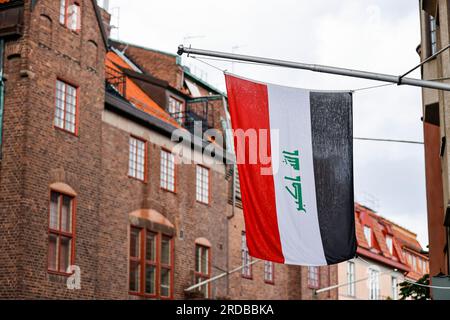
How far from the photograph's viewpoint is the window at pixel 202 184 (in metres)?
38.5

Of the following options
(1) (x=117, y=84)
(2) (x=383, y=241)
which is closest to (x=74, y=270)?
(1) (x=117, y=84)

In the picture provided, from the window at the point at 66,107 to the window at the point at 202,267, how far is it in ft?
32.8

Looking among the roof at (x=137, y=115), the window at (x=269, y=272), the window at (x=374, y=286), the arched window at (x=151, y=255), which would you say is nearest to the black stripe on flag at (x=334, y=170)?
the roof at (x=137, y=115)

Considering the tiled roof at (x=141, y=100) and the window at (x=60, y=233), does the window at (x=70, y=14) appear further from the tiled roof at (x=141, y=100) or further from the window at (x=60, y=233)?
the window at (x=60, y=233)

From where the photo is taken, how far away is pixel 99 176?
3106 cm

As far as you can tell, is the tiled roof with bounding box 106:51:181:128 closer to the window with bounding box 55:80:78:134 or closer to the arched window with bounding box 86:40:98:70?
the arched window with bounding box 86:40:98:70

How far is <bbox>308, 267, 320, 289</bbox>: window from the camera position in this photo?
48.1 meters

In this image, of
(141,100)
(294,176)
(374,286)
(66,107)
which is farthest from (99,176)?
(374,286)

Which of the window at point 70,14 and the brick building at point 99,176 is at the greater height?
the window at point 70,14

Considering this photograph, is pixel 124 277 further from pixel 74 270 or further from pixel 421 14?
pixel 421 14

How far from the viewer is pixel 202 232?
125 feet

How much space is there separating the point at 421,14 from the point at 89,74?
43.6 ft

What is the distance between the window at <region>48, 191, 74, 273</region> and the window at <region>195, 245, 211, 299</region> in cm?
930

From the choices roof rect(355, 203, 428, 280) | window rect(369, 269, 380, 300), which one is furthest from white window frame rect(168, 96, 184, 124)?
window rect(369, 269, 380, 300)
